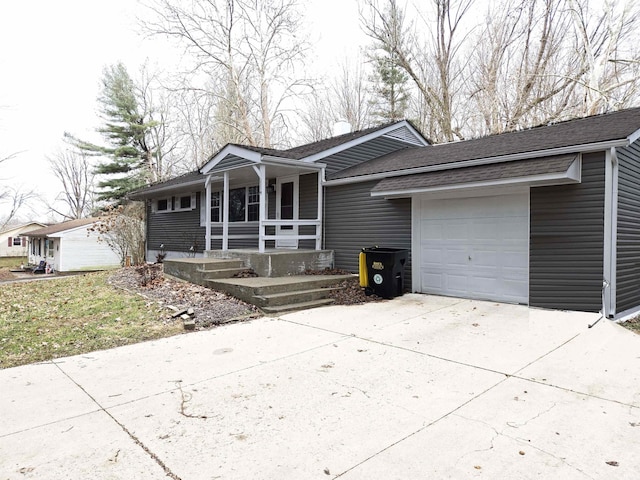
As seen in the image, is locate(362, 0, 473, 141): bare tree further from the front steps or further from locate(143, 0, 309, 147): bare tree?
the front steps

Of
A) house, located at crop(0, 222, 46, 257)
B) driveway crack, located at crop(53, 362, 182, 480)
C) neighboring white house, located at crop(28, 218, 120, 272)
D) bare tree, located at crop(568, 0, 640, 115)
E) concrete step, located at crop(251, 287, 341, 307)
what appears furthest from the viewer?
house, located at crop(0, 222, 46, 257)

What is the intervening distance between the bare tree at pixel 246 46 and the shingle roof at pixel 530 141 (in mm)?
13717

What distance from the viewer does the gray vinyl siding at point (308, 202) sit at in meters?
10.5

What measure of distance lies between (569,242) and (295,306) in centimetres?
475

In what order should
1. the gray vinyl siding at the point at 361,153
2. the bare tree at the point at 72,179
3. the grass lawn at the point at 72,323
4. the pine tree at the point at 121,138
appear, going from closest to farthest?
the grass lawn at the point at 72,323, the gray vinyl siding at the point at 361,153, the pine tree at the point at 121,138, the bare tree at the point at 72,179

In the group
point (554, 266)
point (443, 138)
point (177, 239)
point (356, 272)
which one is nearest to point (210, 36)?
point (177, 239)

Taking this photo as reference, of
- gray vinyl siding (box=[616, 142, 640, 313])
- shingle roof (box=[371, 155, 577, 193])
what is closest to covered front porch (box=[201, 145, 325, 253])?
shingle roof (box=[371, 155, 577, 193])

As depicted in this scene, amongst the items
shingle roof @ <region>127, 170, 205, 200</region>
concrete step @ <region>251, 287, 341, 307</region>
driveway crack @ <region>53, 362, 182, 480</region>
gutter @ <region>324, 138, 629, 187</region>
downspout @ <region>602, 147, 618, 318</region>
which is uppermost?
shingle roof @ <region>127, 170, 205, 200</region>

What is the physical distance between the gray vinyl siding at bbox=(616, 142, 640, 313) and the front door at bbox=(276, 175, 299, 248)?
726 centimetres

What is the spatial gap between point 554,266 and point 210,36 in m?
21.0

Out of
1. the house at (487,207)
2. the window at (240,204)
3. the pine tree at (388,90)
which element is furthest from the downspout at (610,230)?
the pine tree at (388,90)

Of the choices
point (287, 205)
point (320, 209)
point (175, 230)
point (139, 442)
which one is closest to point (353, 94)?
point (175, 230)

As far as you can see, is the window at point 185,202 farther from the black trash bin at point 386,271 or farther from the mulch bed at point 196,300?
the black trash bin at point 386,271

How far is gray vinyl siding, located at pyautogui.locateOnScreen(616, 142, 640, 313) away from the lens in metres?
6.16
